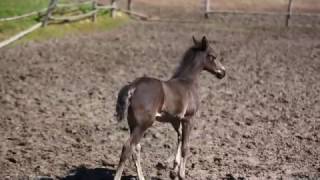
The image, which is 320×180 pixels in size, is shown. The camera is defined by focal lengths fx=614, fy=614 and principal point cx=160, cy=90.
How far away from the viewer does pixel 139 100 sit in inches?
225

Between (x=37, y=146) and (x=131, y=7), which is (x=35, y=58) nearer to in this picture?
(x=37, y=146)

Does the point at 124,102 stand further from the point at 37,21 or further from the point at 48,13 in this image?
the point at 37,21

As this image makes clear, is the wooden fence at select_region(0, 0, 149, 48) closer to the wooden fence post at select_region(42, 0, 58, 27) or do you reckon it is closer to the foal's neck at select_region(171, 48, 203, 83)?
the wooden fence post at select_region(42, 0, 58, 27)

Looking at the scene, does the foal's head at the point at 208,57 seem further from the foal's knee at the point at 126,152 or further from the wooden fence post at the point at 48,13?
the wooden fence post at the point at 48,13

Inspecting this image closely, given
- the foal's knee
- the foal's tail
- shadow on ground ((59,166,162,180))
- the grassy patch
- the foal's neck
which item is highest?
the foal's neck

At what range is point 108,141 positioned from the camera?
7.86 metres

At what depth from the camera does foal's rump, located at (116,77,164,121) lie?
5.68 m

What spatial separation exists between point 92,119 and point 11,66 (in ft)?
12.5

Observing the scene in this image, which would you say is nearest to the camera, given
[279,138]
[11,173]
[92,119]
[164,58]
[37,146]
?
[11,173]

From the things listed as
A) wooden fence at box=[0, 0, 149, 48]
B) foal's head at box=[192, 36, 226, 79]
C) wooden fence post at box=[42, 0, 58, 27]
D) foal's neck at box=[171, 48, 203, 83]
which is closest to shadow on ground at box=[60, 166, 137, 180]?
foal's neck at box=[171, 48, 203, 83]

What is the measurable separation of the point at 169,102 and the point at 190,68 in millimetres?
892

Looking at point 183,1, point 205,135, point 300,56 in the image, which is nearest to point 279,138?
point 205,135

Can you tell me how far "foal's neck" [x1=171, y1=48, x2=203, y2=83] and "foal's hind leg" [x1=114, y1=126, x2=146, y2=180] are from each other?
3.87ft

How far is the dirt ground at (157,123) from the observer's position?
22.5 ft
